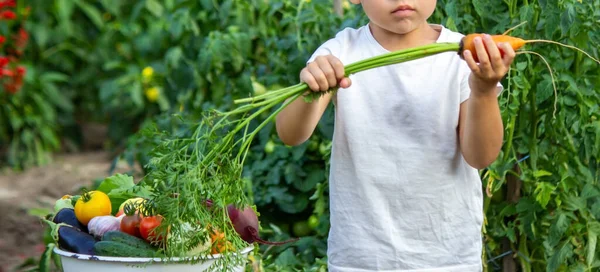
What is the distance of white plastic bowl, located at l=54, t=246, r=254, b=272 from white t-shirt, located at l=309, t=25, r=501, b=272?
33 centimetres

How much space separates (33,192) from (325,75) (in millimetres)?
4203

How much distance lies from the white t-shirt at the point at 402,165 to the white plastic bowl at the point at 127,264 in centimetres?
33

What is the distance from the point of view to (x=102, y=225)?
8.14 ft

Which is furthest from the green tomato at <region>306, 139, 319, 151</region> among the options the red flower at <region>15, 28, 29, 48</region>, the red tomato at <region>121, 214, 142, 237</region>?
the red flower at <region>15, 28, 29, 48</region>

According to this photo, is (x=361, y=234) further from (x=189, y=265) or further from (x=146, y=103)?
(x=146, y=103)

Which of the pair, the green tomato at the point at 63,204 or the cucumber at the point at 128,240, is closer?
the cucumber at the point at 128,240

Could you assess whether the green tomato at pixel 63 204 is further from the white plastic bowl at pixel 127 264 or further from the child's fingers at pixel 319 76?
the child's fingers at pixel 319 76

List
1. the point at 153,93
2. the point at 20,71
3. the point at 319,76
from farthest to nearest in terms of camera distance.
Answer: the point at 153,93 → the point at 20,71 → the point at 319,76

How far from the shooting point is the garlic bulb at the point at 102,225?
248 centimetres

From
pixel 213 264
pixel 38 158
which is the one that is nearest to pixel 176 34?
pixel 213 264

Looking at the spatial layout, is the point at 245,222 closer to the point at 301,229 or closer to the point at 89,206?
the point at 89,206

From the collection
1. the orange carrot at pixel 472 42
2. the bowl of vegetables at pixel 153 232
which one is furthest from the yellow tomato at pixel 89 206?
the orange carrot at pixel 472 42

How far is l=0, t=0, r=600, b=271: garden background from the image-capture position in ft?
9.55

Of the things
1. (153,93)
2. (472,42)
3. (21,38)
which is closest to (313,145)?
(472,42)
